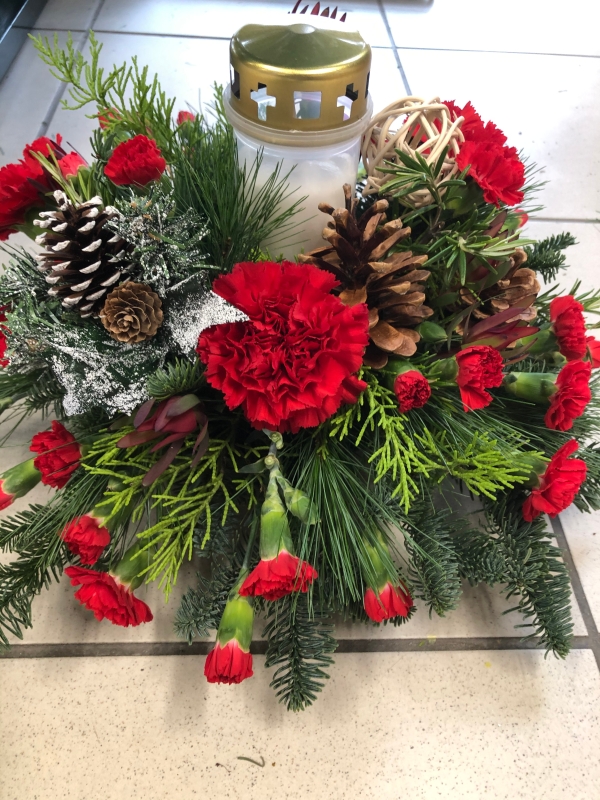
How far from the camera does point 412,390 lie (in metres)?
0.35

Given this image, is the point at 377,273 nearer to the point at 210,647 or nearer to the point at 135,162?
the point at 135,162

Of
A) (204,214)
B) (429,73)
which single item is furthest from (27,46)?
(204,214)

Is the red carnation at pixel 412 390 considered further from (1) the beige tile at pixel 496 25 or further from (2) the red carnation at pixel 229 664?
(1) the beige tile at pixel 496 25

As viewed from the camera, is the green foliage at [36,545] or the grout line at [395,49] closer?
the green foliage at [36,545]

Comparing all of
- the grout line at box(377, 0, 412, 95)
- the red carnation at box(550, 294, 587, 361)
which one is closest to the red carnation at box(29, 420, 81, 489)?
the red carnation at box(550, 294, 587, 361)

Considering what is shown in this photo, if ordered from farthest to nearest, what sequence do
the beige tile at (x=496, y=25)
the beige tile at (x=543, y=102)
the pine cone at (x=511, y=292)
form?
the beige tile at (x=496, y=25) → the beige tile at (x=543, y=102) → the pine cone at (x=511, y=292)

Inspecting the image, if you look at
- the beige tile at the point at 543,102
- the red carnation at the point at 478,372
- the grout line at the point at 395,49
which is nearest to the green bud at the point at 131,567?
the red carnation at the point at 478,372

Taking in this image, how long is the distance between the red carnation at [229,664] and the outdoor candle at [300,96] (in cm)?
29

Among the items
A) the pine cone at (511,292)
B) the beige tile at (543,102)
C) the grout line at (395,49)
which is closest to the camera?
the pine cone at (511,292)

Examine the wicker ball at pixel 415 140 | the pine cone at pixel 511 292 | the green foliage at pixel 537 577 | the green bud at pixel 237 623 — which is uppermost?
the wicker ball at pixel 415 140

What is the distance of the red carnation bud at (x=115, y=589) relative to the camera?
0.37m

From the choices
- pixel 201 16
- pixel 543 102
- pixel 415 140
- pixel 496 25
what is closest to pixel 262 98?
pixel 415 140

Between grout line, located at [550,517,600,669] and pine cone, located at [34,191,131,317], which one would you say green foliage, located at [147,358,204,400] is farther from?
grout line, located at [550,517,600,669]

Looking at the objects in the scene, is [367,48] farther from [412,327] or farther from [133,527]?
[133,527]
